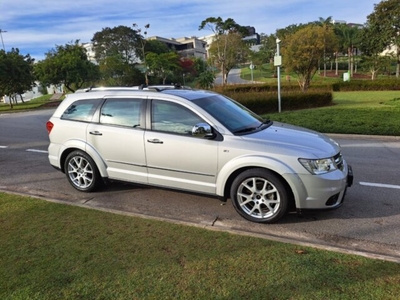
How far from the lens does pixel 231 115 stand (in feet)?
15.0

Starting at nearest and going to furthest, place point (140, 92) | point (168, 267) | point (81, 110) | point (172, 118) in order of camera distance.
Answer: point (168, 267) → point (172, 118) → point (140, 92) → point (81, 110)

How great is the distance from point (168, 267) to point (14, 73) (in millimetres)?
32300

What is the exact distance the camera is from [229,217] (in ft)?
13.7

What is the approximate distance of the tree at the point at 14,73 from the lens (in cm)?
2881

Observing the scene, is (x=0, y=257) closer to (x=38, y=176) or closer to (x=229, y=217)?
(x=229, y=217)

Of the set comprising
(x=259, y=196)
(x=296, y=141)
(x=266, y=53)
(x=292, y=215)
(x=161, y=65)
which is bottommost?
(x=292, y=215)

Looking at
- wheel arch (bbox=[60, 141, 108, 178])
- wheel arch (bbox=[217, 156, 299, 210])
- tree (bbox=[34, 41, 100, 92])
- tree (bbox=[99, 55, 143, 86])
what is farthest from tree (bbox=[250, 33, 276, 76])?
wheel arch (bbox=[217, 156, 299, 210])

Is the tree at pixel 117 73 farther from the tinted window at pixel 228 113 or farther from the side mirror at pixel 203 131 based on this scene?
the side mirror at pixel 203 131

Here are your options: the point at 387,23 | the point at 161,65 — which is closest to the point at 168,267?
the point at 161,65

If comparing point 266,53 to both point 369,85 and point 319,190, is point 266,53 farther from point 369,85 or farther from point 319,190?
point 319,190

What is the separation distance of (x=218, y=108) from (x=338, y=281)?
8.75 ft

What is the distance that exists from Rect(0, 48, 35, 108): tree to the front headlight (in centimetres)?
3146

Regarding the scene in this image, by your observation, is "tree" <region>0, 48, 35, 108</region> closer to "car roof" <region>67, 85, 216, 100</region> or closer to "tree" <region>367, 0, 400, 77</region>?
"car roof" <region>67, 85, 216, 100</region>

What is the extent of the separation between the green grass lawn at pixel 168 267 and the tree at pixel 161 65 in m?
45.4
